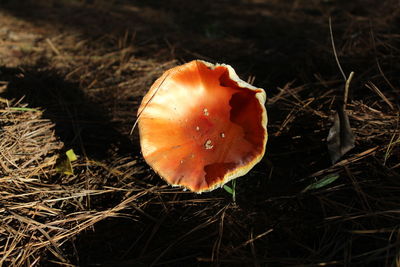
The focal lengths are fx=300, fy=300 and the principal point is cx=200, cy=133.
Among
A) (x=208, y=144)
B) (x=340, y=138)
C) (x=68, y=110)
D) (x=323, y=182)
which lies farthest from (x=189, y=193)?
(x=68, y=110)

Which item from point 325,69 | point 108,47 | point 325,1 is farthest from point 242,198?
point 325,1

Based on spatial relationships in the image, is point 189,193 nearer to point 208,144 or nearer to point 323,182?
point 208,144

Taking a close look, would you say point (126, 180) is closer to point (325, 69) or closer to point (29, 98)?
point (29, 98)

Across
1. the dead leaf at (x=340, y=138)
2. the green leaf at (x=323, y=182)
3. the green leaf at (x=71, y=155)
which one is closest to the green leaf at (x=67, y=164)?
the green leaf at (x=71, y=155)

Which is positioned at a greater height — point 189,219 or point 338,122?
→ point 338,122

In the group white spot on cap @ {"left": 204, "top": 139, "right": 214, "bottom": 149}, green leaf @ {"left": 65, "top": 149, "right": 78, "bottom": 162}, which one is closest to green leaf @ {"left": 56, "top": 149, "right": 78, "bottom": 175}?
green leaf @ {"left": 65, "top": 149, "right": 78, "bottom": 162}

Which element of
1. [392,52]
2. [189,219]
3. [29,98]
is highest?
[392,52]
